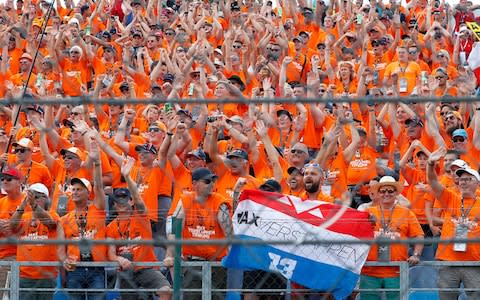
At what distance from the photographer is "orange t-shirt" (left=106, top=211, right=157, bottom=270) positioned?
8113 mm

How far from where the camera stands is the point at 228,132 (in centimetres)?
1068

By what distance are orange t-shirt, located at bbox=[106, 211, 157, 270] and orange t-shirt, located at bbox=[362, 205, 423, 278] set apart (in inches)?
60.5

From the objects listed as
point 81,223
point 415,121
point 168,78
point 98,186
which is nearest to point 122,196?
point 98,186

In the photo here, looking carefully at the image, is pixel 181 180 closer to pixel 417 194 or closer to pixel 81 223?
pixel 81 223

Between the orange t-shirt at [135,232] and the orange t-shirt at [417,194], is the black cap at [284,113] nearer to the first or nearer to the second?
the orange t-shirt at [417,194]

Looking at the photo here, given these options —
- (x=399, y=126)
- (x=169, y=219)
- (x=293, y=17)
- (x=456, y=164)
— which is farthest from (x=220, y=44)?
(x=169, y=219)

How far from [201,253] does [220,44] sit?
7.94m

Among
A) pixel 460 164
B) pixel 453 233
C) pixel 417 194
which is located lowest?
pixel 453 233

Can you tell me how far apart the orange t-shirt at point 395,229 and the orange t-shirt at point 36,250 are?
2218 mm

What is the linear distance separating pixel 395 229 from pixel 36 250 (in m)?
2.63

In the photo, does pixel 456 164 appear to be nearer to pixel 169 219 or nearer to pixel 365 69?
pixel 169 219

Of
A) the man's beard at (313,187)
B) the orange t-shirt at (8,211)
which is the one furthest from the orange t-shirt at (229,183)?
the orange t-shirt at (8,211)

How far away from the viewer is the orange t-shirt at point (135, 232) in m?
8.11

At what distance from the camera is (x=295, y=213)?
766 cm
